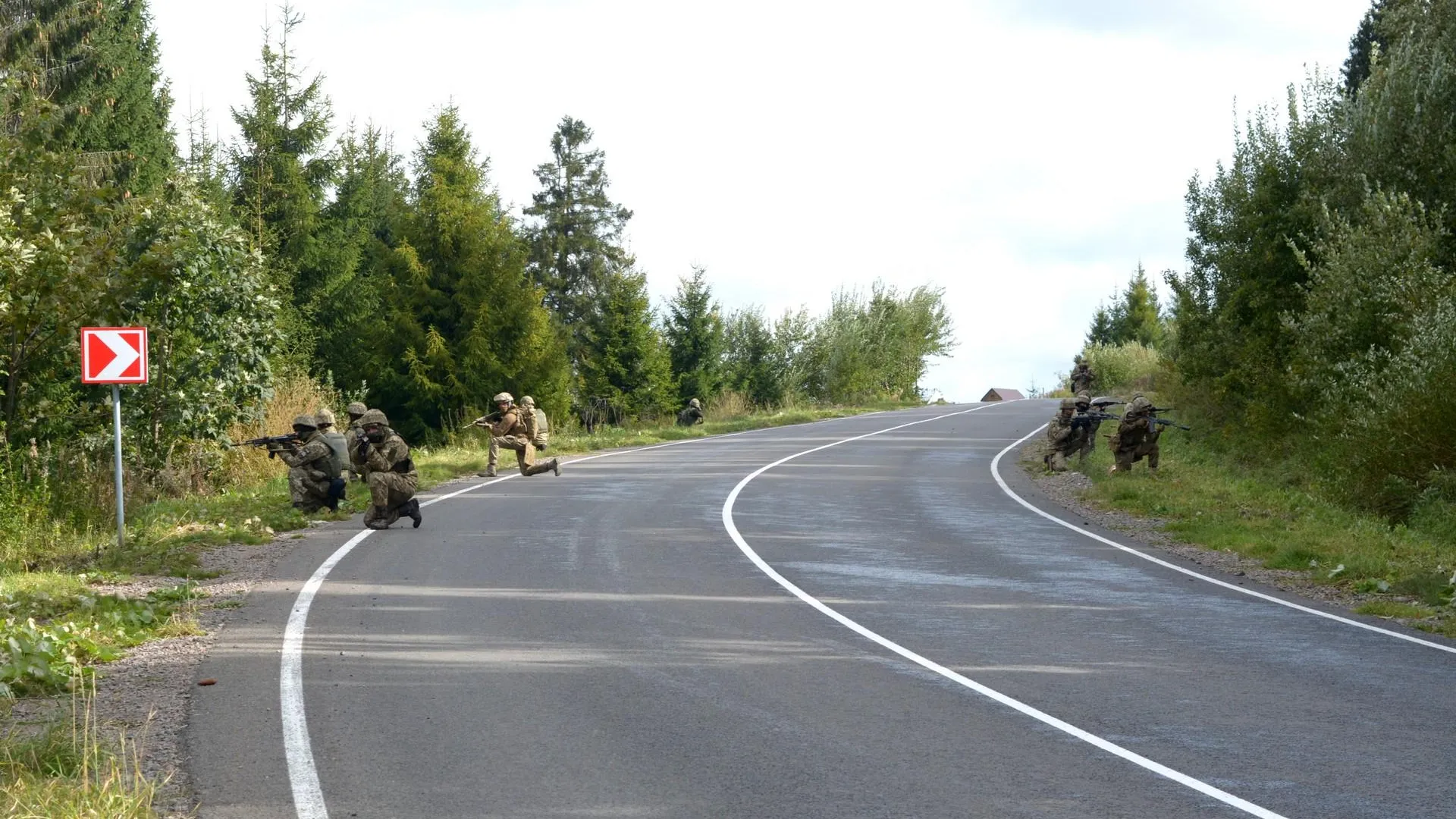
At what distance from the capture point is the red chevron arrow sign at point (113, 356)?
15094 millimetres

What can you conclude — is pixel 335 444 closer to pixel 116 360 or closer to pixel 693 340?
pixel 116 360

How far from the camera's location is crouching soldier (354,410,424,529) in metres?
17.1

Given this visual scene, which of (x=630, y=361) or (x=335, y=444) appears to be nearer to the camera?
(x=335, y=444)

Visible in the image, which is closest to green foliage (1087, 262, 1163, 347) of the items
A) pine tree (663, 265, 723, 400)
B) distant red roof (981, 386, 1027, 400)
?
distant red roof (981, 386, 1027, 400)

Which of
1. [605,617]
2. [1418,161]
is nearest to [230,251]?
[605,617]

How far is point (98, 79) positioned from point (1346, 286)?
38.9 m

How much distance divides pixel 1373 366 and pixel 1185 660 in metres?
12.9

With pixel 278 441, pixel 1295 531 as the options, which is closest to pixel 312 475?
pixel 278 441

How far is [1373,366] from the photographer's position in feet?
68.3

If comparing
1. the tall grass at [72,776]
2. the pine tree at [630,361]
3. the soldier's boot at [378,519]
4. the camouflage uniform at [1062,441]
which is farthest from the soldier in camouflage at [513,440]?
the pine tree at [630,361]

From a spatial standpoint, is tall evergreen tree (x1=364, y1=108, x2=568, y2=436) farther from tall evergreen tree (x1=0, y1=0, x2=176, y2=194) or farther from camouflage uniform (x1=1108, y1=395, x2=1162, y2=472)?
camouflage uniform (x1=1108, y1=395, x2=1162, y2=472)

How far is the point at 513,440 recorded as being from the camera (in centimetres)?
2505

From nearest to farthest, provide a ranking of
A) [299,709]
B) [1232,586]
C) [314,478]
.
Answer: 1. [299,709]
2. [1232,586]
3. [314,478]

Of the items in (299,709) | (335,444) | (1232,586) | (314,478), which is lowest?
(1232,586)
